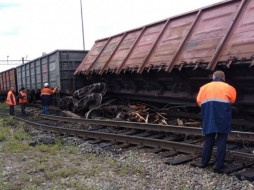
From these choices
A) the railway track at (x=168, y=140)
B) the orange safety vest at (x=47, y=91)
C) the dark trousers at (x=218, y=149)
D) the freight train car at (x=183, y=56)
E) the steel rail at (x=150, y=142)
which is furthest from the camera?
the orange safety vest at (x=47, y=91)

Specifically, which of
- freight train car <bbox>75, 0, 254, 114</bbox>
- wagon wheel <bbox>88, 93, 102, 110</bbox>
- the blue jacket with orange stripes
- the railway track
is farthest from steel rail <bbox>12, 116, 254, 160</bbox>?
wagon wheel <bbox>88, 93, 102, 110</bbox>

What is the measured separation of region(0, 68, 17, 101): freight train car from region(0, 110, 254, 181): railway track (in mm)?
14208

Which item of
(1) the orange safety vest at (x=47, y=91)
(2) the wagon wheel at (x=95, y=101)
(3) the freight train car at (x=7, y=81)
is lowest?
(2) the wagon wheel at (x=95, y=101)

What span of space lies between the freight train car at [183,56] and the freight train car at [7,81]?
12.1 metres

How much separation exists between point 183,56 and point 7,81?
66.2ft

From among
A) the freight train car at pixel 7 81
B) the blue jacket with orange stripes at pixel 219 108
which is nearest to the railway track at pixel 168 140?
the blue jacket with orange stripes at pixel 219 108

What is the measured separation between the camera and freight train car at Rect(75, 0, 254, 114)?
24.5 ft

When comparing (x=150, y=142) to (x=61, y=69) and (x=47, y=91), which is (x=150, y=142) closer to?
(x=61, y=69)

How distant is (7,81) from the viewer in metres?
26.1

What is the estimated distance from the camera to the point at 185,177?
5.05 meters

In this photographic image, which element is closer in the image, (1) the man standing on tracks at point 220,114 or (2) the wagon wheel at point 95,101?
(1) the man standing on tracks at point 220,114

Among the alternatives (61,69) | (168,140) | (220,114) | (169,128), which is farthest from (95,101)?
(220,114)

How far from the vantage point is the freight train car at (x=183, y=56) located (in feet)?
24.5

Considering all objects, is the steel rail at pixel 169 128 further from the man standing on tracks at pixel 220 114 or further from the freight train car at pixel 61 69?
the freight train car at pixel 61 69
